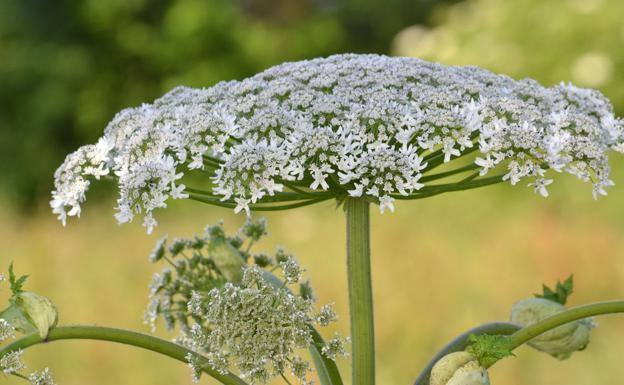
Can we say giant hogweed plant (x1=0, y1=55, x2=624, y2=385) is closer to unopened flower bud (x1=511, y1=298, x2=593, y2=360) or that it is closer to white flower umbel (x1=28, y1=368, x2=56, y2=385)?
white flower umbel (x1=28, y1=368, x2=56, y2=385)

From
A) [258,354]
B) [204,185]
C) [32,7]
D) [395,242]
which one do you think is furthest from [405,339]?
[32,7]

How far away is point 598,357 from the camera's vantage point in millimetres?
6328

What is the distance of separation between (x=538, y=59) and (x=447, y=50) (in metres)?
1.15

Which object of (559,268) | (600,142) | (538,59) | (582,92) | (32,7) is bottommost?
(600,142)

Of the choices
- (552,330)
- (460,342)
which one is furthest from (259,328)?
(552,330)

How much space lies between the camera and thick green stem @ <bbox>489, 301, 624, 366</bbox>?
1669 mm

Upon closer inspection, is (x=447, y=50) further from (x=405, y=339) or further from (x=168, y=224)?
(x=405, y=339)

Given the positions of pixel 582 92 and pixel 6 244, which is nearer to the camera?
pixel 582 92

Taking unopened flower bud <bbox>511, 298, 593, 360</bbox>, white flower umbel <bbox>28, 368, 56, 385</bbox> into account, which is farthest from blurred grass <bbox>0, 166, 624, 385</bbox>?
white flower umbel <bbox>28, 368, 56, 385</bbox>

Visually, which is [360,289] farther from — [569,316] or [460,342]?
[569,316]

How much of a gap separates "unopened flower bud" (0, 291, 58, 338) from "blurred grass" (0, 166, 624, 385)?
450 centimetres

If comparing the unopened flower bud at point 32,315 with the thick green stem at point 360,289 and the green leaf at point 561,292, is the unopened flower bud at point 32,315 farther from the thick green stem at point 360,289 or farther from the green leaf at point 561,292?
the green leaf at point 561,292

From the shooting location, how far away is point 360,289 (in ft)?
6.24

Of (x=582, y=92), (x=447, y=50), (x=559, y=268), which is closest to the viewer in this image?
(x=582, y=92)
